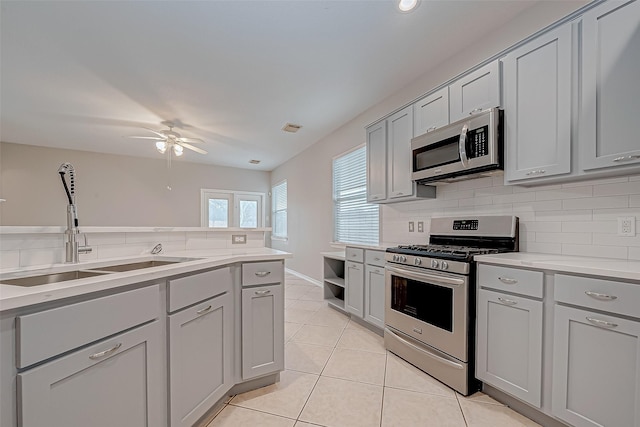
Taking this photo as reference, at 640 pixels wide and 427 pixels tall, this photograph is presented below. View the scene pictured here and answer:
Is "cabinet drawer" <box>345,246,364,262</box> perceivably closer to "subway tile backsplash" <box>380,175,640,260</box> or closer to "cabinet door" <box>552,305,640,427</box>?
"subway tile backsplash" <box>380,175,640,260</box>

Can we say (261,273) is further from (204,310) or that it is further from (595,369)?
(595,369)

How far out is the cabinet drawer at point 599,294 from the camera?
1.19 metres

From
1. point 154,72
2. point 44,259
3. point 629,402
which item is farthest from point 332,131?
point 629,402

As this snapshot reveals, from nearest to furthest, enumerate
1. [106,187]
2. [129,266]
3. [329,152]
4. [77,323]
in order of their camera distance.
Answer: [77,323] → [129,266] → [329,152] → [106,187]

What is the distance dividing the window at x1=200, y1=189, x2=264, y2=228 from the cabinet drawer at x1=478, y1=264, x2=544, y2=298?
20.4 feet

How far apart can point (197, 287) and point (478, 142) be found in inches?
84.7

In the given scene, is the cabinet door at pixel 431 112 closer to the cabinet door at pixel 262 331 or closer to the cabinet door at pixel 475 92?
the cabinet door at pixel 475 92

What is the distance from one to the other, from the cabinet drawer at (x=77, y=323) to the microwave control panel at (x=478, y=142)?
88.4 inches

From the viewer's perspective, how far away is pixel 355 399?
5.87 feet

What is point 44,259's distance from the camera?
1414mm

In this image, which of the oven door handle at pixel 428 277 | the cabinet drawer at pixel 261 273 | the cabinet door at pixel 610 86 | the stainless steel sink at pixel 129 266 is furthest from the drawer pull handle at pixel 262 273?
the cabinet door at pixel 610 86

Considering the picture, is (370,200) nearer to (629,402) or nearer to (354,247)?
(354,247)

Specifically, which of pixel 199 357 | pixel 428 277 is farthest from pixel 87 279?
pixel 428 277

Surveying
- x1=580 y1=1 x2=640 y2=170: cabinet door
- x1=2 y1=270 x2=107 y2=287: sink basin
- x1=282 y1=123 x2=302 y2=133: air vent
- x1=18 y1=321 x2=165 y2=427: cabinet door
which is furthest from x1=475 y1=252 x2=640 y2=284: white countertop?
x1=282 y1=123 x2=302 y2=133: air vent
